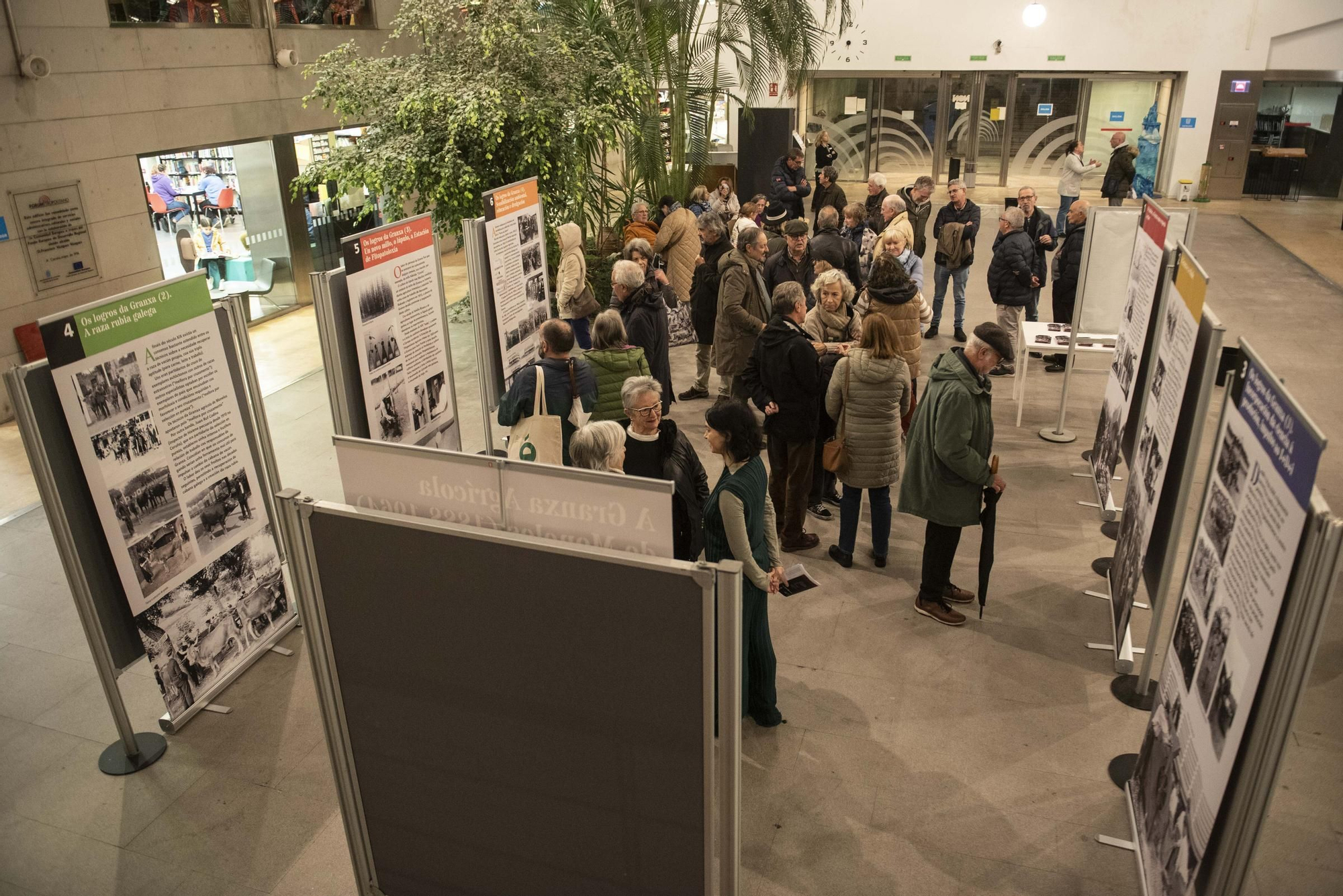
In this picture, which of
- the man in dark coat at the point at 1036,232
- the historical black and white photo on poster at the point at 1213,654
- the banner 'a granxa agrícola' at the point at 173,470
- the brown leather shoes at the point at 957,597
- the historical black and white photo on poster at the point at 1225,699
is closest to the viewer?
the historical black and white photo on poster at the point at 1225,699

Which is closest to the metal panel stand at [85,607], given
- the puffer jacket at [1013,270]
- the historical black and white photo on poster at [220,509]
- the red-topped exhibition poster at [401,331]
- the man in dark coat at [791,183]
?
the historical black and white photo on poster at [220,509]

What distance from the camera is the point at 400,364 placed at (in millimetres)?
5273

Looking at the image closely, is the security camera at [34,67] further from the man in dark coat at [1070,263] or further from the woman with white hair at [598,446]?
the man in dark coat at [1070,263]

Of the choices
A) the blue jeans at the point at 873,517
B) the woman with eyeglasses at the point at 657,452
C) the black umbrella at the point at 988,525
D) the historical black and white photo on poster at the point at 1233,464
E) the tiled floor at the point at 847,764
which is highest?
the historical black and white photo on poster at the point at 1233,464

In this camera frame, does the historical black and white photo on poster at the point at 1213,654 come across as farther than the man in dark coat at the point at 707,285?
No

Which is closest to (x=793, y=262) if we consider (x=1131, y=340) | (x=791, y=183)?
(x=1131, y=340)

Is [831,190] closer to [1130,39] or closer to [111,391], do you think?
[111,391]

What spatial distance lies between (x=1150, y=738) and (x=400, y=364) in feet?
13.1

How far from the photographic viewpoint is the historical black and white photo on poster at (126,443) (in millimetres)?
3941

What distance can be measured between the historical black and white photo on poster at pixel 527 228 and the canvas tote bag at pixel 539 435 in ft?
6.14

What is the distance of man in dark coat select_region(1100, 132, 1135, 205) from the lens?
45.3 feet

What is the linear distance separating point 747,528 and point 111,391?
2.67 metres

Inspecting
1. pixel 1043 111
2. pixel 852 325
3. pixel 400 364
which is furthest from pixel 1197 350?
pixel 1043 111

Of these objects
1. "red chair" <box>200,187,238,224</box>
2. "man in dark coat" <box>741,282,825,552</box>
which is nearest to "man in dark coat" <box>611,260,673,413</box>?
"man in dark coat" <box>741,282,825,552</box>
